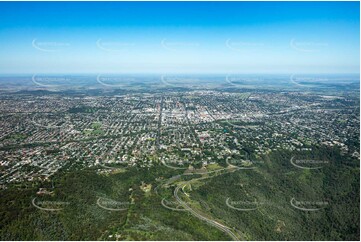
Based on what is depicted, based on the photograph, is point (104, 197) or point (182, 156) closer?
point (104, 197)

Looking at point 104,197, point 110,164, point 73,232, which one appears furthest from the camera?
point 110,164

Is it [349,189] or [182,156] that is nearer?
[349,189]

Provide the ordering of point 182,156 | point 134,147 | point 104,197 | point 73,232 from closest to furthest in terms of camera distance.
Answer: point 73,232 < point 104,197 < point 182,156 < point 134,147

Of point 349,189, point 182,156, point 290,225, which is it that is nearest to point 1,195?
point 182,156

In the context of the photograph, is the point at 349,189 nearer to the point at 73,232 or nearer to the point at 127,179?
the point at 127,179

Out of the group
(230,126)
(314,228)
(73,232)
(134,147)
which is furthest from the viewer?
(230,126)

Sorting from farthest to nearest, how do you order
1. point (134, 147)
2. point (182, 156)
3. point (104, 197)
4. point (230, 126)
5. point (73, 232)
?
point (230, 126) < point (134, 147) < point (182, 156) < point (104, 197) < point (73, 232)

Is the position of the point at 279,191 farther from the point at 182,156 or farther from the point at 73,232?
the point at 73,232

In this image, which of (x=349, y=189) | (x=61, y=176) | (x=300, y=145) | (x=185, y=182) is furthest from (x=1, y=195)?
(x=300, y=145)

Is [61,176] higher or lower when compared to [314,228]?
higher
